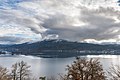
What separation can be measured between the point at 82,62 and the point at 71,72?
258 centimetres

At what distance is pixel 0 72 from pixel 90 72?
2121 cm

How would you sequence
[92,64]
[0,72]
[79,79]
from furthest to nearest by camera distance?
[0,72], [92,64], [79,79]

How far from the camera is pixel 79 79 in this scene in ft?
138

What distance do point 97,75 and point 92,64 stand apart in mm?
2190

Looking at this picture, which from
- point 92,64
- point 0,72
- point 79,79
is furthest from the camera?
point 0,72

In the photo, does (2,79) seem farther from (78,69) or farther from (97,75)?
(97,75)

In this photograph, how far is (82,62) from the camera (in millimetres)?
43938

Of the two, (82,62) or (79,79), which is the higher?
(82,62)

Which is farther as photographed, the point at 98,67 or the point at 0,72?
the point at 0,72

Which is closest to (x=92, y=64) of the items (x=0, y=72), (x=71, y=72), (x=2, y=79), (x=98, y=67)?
(x=98, y=67)

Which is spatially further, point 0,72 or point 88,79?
point 0,72

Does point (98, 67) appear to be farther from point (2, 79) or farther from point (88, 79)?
point (2, 79)

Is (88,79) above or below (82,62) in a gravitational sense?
below

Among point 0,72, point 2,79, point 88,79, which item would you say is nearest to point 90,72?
point 88,79
